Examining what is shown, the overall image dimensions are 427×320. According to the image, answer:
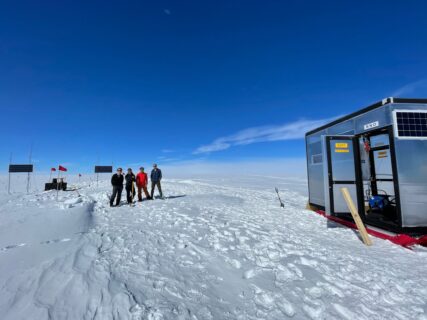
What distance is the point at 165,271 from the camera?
361 cm

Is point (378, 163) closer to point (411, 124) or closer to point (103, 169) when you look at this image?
point (411, 124)

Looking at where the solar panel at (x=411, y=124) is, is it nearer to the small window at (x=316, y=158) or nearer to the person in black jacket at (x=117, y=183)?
the small window at (x=316, y=158)

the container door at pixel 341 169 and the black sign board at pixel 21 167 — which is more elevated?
the black sign board at pixel 21 167

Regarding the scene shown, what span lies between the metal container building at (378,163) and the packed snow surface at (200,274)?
129cm

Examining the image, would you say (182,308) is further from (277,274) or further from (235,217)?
(235,217)

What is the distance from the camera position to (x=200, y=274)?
3625mm

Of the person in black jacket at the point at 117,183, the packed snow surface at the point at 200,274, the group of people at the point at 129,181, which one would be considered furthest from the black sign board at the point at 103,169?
the packed snow surface at the point at 200,274

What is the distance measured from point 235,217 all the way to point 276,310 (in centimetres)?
519

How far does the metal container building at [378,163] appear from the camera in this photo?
5.71 m

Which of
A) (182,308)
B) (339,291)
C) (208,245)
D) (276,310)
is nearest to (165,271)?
(182,308)

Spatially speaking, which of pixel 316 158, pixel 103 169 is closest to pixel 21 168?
pixel 103 169

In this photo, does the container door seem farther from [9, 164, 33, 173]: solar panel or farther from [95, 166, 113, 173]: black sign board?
[95, 166, 113, 173]: black sign board

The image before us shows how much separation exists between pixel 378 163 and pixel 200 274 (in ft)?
29.7

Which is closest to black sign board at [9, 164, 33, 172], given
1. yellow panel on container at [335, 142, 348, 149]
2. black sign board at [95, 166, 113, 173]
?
black sign board at [95, 166, 113, 173]
